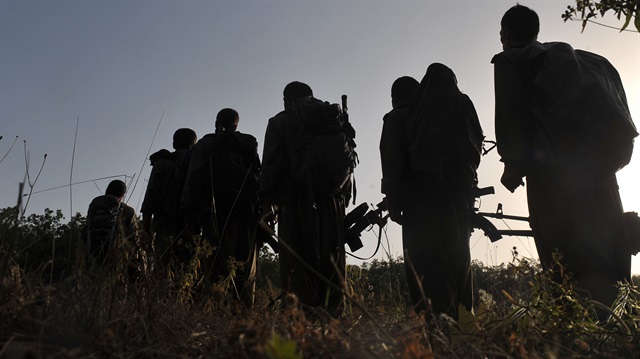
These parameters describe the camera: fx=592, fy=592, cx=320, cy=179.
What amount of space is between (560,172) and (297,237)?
9.11 ft

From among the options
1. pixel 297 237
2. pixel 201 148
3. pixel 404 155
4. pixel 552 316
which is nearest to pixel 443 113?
pixel 404 155

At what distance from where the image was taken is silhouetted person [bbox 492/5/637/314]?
3.53 meters

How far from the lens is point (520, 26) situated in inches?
163

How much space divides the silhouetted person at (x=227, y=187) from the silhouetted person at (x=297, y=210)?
127 cm

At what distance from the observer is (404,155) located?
4996mm

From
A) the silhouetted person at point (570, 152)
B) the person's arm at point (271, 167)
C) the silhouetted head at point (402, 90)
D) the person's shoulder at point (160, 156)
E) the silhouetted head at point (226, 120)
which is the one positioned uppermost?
the person's shoulder at point (160, 156)

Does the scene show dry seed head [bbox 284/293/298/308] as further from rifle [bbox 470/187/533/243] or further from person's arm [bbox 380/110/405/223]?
rifle [bbox 470/187/533/243]

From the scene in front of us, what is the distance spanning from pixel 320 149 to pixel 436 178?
4.04 feet

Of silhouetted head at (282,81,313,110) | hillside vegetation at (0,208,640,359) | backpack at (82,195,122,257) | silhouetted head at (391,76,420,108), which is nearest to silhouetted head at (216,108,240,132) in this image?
silhouetted head at (282,81,313,110)

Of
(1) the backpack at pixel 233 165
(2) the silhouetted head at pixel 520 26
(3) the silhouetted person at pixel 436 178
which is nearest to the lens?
(2) the silhouetted head at pixel 520 26

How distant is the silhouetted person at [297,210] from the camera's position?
18.5 ft

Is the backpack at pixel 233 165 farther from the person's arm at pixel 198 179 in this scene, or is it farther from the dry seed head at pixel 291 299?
the dry seed head at pixel 291 299

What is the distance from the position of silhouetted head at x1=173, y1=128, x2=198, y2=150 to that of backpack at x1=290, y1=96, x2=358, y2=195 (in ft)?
10.8

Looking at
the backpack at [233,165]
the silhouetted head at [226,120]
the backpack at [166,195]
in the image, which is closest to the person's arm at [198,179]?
the backpack at [233,165]
